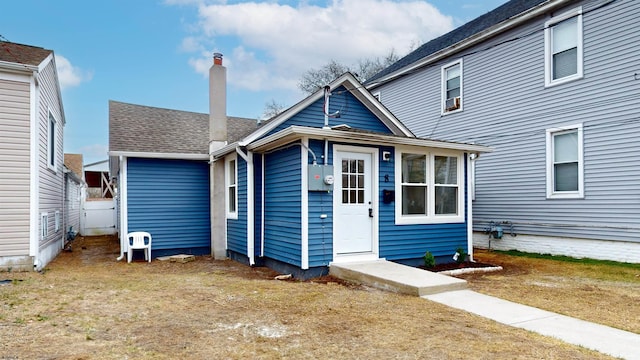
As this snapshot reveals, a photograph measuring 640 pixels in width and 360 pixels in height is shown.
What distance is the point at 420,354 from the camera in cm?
353

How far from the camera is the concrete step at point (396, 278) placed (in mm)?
5832

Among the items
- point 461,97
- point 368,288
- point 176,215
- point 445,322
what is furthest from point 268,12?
point 445,322

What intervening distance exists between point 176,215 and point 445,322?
792 cm

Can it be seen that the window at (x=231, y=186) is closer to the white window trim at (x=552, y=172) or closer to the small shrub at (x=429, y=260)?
the small shrub at (x=429, y=260)

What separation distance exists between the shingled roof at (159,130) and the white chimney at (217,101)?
1.51ft

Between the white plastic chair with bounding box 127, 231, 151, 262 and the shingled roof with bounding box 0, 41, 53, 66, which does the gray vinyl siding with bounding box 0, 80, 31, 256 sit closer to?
the shingled roof with bounding box 0, 41, 53, 66

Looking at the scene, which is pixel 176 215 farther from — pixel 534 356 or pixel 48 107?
pixel 534 356

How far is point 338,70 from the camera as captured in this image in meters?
31.0

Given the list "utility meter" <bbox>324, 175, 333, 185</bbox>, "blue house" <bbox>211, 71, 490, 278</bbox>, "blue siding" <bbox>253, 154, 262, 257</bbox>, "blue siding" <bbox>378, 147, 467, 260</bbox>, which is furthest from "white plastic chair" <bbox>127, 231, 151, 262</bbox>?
"blue siding" <bbox>378, 147, 467, 260</bbox>

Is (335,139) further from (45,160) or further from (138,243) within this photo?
(45,160)

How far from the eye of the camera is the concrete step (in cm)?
Result: 583

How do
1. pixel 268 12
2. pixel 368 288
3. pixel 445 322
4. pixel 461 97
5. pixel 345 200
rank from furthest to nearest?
pixel 268 12, pixel 461 97, pixel 345 200, pixel 368 288, pixel 445 322

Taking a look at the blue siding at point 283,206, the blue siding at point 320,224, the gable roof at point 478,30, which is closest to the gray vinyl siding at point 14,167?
the blue siding at point 283,206

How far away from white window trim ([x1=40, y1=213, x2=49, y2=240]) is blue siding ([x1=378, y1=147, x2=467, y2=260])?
6843mm
